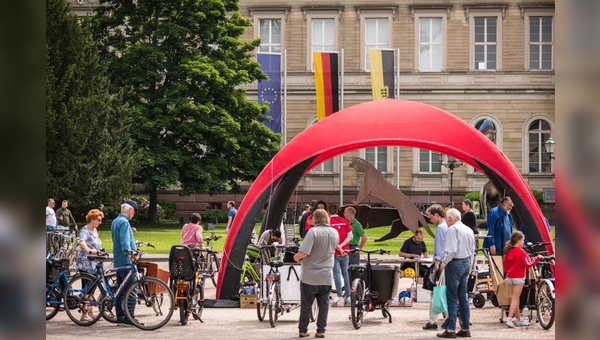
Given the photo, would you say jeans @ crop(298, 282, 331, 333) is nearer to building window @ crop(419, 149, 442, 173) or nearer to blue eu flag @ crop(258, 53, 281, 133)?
blue eu flag @ crop(258, 53, 281, 133)

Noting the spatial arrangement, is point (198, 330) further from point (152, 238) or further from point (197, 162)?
point (197, 162)

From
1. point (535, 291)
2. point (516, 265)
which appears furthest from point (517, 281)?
point (535, 291)

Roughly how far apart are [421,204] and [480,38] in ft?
32.6

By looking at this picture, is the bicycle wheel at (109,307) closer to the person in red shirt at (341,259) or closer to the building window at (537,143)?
the person in red shirt at (341,259)

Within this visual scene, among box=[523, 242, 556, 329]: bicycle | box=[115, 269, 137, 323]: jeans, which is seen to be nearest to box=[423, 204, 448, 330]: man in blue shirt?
box=[523, 242, 556, 329]: bicycle

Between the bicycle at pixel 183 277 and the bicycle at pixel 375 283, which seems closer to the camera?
the bicycle at pixel 183 277

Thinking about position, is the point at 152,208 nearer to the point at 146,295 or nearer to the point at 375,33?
the point at 375,33

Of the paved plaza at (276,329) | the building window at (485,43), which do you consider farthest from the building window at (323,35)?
the paved plaza at (276,329)

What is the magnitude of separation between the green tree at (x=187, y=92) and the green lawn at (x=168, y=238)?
2229 mm

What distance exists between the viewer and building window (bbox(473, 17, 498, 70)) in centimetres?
5656

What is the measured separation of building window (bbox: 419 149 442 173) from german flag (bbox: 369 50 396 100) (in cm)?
1507

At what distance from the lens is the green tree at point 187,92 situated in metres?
45.6

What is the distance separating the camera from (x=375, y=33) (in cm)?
5694

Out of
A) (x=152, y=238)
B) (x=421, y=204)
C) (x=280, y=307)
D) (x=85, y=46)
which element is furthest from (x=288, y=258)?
(x=421, y=204)
